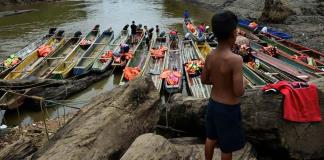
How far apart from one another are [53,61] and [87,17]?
A: 686 inches

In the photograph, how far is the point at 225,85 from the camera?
173 inches

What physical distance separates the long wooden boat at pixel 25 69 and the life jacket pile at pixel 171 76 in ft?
16.5

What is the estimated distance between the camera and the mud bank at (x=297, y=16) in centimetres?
2238

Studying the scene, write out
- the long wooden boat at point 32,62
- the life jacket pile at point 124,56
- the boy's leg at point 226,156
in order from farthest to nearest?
the life jacket pile at point 124,56
the long wooden boat at point 32,62
the boy's leg at point 226,156

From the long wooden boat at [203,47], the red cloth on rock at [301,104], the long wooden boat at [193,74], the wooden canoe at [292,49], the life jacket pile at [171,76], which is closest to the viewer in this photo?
the red cloth on rock at [301,104]

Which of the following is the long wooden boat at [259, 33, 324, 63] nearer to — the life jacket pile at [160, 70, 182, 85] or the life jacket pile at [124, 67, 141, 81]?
the life jacket pile at [160, 70, 182, 85]

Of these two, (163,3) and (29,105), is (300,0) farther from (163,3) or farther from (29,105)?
(29,105)

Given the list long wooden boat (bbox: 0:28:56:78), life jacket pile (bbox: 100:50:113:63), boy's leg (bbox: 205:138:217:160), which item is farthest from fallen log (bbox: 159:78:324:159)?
long wooden boat (bbox: 0:28:56:78)

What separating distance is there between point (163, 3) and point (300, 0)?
15.7 metres

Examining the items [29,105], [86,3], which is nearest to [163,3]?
[86,3]

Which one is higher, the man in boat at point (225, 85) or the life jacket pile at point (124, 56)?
the man in boat at point (225, 85)

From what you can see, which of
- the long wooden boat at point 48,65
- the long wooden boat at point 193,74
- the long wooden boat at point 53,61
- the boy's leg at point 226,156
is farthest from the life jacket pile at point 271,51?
the boy's leg at point 226,156

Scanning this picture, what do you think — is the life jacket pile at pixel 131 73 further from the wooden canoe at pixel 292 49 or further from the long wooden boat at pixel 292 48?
the long wooden boat at pixel 292 48

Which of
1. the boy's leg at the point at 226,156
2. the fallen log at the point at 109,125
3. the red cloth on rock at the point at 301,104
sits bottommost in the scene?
the fallen log at the point at 109,125
